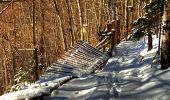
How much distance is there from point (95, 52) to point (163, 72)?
21.1 ft

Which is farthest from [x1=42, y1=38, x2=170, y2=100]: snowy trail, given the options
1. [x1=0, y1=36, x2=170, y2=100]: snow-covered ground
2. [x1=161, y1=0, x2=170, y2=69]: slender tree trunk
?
[x1=161, y1=0, x2=170, y2=69]: slender tree trunk

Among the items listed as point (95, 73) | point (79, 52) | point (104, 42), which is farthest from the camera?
point (104, 42)

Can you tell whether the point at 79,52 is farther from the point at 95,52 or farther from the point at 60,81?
the point at 60,81

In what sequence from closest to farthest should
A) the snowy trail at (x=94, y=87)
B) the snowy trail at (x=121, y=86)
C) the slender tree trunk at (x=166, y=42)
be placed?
the snowy trail at (x=121, y=86)
the snowy trail at (x=94, y=87)
the slender tree trunk at (x=166, y=42)

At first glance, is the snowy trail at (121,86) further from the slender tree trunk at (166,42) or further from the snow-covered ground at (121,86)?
the slender tree trunk at (166,42)

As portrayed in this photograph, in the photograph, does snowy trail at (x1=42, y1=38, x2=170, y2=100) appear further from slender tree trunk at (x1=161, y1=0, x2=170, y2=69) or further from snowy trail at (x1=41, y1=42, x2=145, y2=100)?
slender tree trunk at (x1=161, y1=0, x2=170, y2=69)

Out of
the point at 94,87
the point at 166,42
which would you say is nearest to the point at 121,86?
the point at 94,87

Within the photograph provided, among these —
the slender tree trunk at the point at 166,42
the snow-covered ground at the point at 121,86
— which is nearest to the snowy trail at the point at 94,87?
the snow-covered ground at the point at 121,86

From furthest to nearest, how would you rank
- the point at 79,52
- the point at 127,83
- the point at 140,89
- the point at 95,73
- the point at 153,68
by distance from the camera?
1. the point at 79,52
2. the point at 95,73
3. the point at 153,68
4. the point at 127,83
5. the point at 140,89

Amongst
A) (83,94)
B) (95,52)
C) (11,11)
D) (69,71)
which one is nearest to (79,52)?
(95,52)

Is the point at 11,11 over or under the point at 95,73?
over

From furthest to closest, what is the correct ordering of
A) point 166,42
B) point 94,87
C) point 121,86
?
1. point 166,42
2. point 94,87
3. point 121,86

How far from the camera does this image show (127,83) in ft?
32.1

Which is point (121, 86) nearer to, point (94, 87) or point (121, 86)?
point (121, 86)
